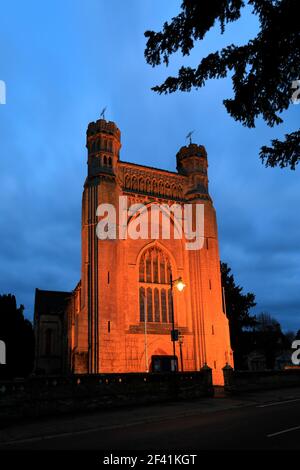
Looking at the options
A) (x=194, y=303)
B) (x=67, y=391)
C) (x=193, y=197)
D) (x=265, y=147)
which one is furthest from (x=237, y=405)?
(x=193, y=197)

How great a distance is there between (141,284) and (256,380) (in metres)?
11.9

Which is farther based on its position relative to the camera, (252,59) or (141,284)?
(141,284)

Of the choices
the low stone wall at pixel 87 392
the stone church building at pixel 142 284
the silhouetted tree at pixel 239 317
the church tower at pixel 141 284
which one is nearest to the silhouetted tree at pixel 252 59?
the low stone wall at pixel 87 392

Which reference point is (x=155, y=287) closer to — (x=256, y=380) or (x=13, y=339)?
(x=256, y=380)

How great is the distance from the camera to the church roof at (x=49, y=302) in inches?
2256

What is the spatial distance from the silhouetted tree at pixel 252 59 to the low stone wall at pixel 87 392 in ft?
41.1

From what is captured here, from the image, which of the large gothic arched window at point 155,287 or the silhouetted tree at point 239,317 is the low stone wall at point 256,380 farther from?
the silhouetted tree at point 239,317

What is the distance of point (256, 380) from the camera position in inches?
1083

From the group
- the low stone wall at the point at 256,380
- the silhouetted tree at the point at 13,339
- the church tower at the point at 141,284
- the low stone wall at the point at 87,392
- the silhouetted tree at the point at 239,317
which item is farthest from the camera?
the silhouetted tree at the point at 239,317

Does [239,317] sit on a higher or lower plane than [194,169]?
lower

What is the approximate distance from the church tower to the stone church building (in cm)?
8

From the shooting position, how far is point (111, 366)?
2972cm

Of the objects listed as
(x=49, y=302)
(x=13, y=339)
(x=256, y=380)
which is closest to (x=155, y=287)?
(x=256, y=380)

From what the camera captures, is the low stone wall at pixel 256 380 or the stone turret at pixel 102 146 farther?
the stone turret at pixel 102 146
